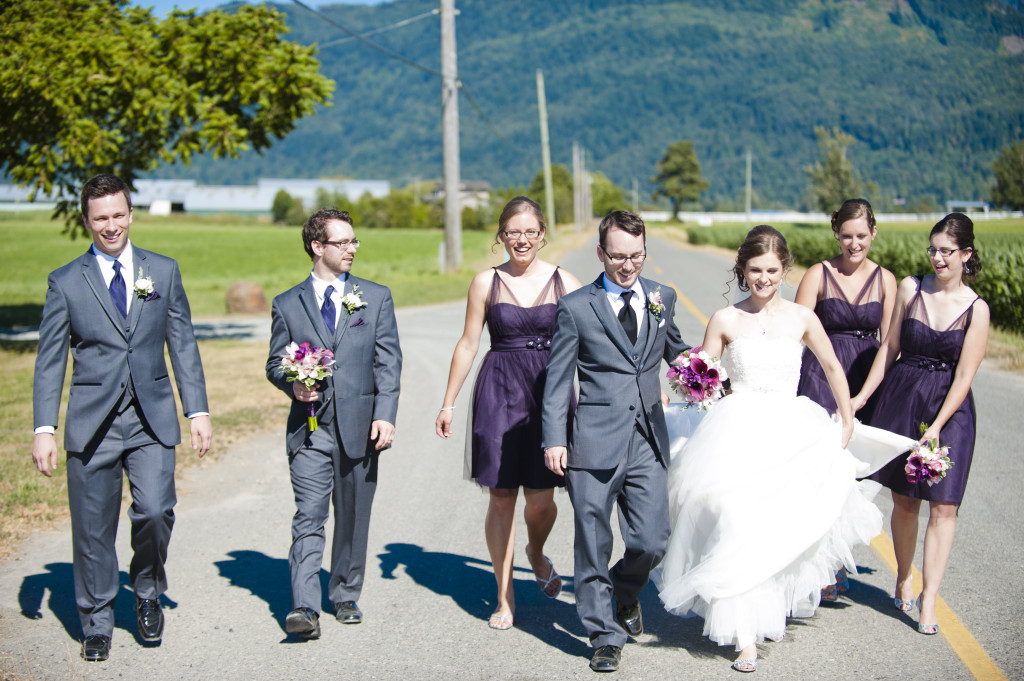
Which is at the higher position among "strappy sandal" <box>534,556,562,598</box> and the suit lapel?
the suit lapel

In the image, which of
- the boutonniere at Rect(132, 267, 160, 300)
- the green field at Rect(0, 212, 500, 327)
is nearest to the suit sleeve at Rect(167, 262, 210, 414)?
the boutonniere at Rect(132, 267, 160, 300)

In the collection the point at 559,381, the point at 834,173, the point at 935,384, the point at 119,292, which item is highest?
the point at 834,173

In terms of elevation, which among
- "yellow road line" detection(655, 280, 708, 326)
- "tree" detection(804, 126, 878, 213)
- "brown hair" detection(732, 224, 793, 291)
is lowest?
"yellow road line" detection(655, 280, 708, 326)

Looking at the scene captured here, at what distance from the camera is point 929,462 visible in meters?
4.82

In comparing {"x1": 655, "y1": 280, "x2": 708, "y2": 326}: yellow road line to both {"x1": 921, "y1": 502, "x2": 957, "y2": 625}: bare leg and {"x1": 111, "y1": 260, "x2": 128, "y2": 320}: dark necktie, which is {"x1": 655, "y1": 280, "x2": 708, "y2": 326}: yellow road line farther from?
{"x1": 111, "y1": 260, "x2": 128, "y2": 320}: dark necktie

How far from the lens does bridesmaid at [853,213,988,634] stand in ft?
16.2

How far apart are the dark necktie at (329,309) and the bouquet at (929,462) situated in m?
3.08

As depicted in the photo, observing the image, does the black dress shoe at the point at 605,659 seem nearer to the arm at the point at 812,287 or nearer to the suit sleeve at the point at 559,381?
the suit sleeve at the point at 559,381

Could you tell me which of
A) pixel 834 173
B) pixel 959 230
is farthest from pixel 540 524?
pixel 834 173

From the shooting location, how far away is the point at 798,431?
15.4 ft

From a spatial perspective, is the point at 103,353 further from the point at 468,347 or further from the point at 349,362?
the point at 468,347

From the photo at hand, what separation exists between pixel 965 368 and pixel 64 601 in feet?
16.8

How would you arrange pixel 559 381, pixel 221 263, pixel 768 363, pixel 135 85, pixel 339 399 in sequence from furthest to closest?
pixel 221 263, pixel 135 85, pixel 339 399, pixel 768 363, pixel 559 381

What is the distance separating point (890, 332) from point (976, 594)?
1.53 m
